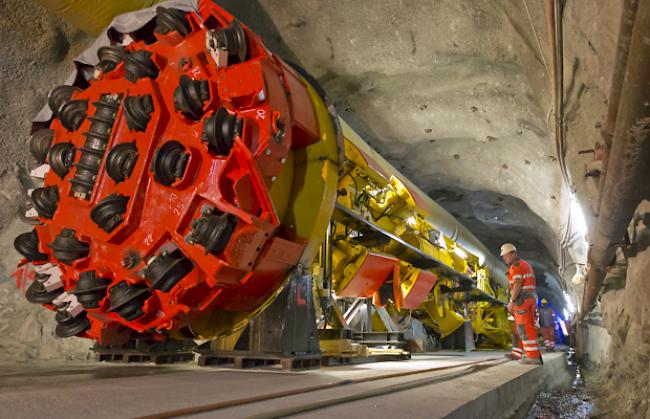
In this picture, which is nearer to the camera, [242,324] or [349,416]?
[349,416]

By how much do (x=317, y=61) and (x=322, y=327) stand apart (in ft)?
10.7

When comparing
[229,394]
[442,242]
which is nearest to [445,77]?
[442,242]

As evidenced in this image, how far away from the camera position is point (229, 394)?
1926mm

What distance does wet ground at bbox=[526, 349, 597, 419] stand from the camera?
383 cm

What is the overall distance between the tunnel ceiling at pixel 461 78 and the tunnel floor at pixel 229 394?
1.97 meters

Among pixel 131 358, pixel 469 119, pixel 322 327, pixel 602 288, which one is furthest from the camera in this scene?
pixel 469 119

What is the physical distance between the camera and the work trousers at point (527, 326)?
5.01 m

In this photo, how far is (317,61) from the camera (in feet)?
18.2

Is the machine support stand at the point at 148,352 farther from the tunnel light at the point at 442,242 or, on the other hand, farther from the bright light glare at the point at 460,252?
the bright light glare at the point at 460,252

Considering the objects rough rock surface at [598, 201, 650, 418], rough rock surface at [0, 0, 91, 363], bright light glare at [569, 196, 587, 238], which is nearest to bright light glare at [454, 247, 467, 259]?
bright light glare at [569, 196, 587, 238]

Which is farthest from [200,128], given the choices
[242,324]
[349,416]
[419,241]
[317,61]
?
[419,241]

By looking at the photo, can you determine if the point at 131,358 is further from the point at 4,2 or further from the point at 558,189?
the point at 558,189

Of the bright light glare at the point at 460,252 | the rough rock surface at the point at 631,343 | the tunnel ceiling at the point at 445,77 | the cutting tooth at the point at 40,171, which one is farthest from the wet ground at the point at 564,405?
the cutting tooth at the point at 40,171

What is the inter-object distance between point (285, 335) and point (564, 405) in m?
3.17
